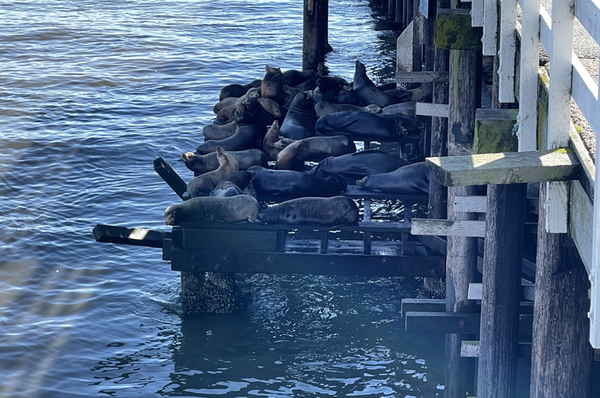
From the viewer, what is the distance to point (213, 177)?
9.36m

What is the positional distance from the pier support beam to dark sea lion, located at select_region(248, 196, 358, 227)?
3.81 meters

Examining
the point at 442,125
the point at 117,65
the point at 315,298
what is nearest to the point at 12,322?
the point at 315,298

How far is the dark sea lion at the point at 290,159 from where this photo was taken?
972 centimetres

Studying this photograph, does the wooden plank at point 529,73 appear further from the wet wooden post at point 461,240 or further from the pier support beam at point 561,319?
the wet wooden post at point 461,240

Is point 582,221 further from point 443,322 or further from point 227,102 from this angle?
A: point 227,102

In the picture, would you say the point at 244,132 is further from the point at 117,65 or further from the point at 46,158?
the point at 117,65

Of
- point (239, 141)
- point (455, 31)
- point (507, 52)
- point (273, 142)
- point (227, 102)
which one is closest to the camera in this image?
point (507, 52)

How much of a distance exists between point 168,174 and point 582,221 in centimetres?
696

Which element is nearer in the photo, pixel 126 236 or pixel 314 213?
pixel 314 213

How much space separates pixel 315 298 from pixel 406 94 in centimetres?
418

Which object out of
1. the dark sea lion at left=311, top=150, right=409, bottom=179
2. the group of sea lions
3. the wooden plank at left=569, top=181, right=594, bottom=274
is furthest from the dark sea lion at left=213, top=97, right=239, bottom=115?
the wooden plank at left=569, top=181, right=594, bottom=274

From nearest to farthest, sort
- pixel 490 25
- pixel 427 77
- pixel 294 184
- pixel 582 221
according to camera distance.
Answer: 1. pixel 582 221
2. pixel 490 25
3. pixel 427 77
4. pixel 294 184

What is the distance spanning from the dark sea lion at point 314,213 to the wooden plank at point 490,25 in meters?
2.86

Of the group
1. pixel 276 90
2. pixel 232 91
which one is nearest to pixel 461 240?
pixel 276 90
